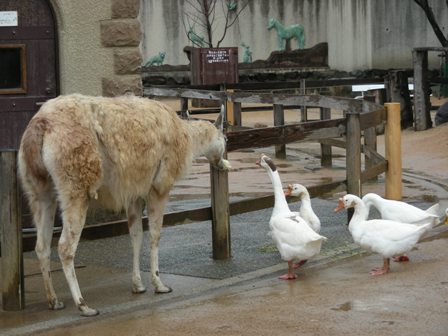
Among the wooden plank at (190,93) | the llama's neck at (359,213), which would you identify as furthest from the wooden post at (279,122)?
the llama's neck at (359,213)

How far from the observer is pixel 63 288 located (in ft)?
27.7

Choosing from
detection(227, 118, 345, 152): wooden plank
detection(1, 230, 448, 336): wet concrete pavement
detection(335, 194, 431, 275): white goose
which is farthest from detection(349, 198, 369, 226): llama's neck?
detection(227, 118, 345, 152): wooden plank

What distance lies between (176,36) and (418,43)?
26.5 feet

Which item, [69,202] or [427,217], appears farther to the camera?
[427,217]

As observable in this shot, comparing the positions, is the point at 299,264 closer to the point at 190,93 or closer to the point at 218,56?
the point at 190,93

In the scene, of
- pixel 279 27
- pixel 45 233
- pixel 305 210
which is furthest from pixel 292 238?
pixel 279 27

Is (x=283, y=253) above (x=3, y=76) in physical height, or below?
below

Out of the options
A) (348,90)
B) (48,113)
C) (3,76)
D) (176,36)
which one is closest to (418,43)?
(348,90)

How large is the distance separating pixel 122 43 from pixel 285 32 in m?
22.3

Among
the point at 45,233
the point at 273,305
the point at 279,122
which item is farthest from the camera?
the point at 279,122

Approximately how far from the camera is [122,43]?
35.7 feet

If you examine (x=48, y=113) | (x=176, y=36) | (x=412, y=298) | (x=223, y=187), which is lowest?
(x=412, y=298)

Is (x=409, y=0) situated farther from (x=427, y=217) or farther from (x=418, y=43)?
(x=427, y=217)

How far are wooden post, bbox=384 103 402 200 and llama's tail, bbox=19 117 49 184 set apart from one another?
5.72 meters
